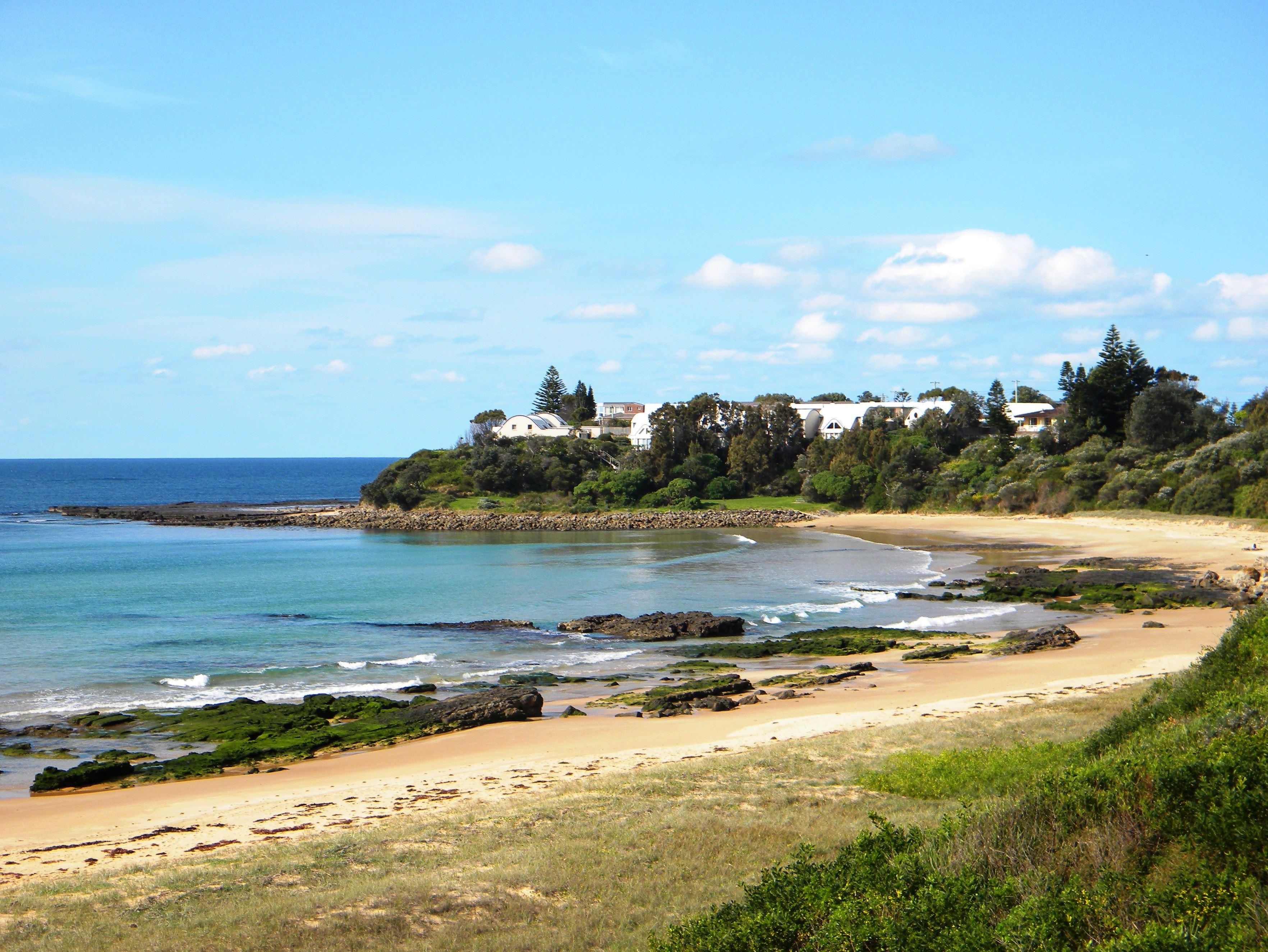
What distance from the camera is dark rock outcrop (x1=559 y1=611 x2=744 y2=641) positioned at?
111ft

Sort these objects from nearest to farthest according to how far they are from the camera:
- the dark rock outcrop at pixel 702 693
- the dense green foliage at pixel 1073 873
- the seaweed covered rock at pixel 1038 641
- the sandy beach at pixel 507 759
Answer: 1. the dense green foliage at pixel 1073 873
2. the sandy beach at pixel 507 759
3. the dark rock outcrop at pixel 702 693
4. the seaweed covered rock at pixel 1038 641

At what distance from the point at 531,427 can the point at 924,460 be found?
4882cm

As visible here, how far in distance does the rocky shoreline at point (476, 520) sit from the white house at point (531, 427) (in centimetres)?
Answer: 2222

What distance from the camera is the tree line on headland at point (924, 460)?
65.7m

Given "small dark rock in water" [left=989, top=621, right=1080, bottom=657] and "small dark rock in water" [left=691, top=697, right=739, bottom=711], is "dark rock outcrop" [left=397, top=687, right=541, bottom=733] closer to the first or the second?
"small dark rock in water" [left=691, top=697, right=739, bottom=711]

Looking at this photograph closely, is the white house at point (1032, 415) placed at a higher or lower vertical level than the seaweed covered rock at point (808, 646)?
higher

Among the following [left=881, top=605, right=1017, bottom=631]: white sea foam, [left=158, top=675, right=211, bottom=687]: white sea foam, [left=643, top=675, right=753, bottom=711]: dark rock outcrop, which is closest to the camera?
A: [left=643, top=675, right=753, bottom=711]: dark rock outcrop

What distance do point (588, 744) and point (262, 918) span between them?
10.1 m

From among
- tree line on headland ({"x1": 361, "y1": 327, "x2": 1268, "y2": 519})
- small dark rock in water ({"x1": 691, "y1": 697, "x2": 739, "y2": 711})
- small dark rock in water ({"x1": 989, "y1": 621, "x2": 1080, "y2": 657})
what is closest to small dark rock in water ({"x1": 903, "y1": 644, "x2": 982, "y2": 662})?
small dark rock in water ({"x1": 989, "y1": 621, "x2": 1080, "y2": 657})

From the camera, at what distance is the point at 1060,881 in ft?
20.7

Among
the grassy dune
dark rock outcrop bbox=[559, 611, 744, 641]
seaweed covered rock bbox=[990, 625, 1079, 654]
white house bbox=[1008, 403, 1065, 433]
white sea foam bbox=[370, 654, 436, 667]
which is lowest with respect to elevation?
white sea foam bbox=[370, 654, 436, 667]

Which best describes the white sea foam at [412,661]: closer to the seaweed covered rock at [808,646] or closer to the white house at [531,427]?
the seaweed covered rock at [808,646]

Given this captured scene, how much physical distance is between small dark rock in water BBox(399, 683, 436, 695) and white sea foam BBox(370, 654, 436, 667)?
3.58m

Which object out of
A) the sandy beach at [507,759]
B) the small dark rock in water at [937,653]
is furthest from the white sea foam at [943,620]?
the sandy beach at [507,759]
